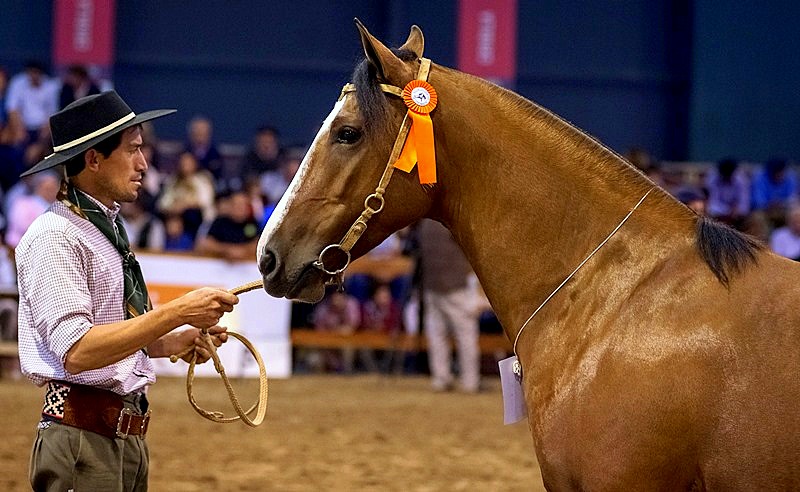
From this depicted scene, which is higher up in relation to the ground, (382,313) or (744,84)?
(744,84)

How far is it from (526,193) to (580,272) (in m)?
0.29

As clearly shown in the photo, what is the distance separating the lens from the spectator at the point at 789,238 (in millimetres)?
10953

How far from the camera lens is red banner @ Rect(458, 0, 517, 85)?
15.6 metres

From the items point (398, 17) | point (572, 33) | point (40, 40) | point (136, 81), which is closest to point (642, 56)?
point (572, 33)

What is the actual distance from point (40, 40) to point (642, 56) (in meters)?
9.10

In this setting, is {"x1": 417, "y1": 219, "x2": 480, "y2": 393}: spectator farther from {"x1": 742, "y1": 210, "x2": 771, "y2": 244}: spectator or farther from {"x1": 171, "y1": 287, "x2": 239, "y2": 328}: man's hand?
{"x1": 171, "y1": 287, "x2": 239, "y2": 328}: man's hand

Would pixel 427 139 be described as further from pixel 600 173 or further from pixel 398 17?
pixel 398 17

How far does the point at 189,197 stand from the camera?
12344 millimetres

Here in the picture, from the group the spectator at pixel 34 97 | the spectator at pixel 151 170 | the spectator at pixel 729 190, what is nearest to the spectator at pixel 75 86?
the spectator at pixel 34 97

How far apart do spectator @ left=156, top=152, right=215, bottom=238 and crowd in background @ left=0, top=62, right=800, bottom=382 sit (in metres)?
0.01

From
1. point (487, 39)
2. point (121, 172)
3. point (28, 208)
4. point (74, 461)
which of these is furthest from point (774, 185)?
point (74, 461)

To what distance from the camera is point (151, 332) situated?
3084mm

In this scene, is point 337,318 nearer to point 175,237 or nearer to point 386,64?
point 175,237

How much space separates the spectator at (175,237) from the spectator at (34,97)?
124 inches
